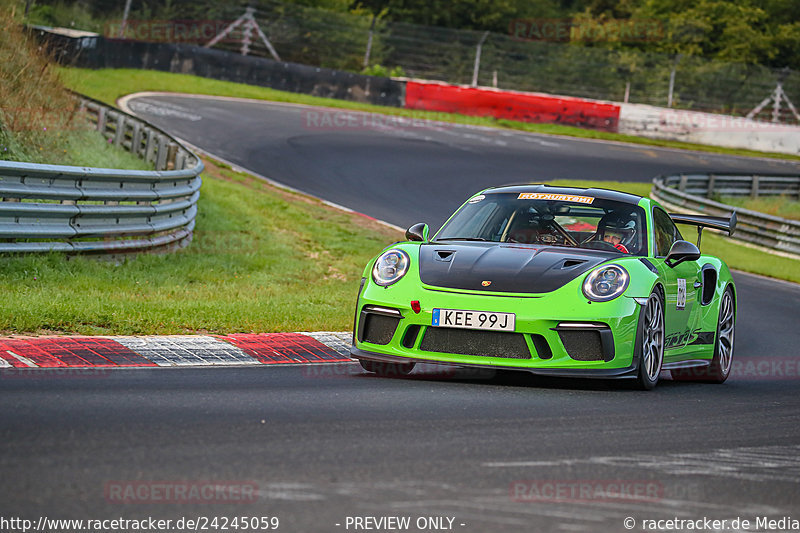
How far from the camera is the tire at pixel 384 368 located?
732cm

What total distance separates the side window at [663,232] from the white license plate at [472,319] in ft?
5.99

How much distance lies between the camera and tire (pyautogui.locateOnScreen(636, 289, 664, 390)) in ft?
22.6

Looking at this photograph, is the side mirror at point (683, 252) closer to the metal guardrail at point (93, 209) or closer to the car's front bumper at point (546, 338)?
the car's front bumper at point (546, 338)

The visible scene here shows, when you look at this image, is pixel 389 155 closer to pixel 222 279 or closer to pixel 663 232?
pixel 222 279

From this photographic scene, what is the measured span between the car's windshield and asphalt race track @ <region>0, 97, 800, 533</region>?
1041 mm

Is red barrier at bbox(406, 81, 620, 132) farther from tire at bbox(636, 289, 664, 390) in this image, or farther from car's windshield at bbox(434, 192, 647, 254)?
tire at bbox(636, 289, 664, 390)

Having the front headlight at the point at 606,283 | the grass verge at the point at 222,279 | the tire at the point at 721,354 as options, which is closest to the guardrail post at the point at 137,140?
the grass verge at the point at 222,279

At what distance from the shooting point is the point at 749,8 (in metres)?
55.1

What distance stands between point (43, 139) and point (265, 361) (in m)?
7.53

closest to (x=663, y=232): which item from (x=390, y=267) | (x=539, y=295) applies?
(x=539, y=295)

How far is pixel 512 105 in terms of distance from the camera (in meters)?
35.0

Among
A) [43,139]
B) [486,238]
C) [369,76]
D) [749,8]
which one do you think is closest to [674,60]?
[369,76]

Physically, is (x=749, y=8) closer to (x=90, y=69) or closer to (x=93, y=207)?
(x=90, y=69)

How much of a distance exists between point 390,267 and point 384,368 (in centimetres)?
74
